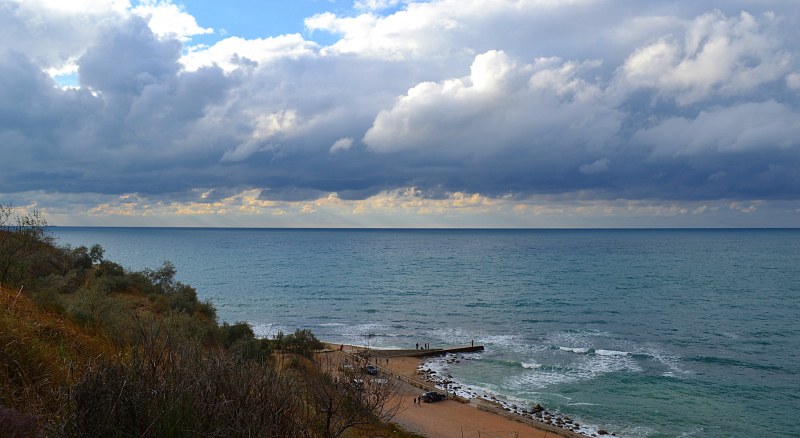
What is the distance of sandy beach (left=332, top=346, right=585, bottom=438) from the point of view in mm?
31453

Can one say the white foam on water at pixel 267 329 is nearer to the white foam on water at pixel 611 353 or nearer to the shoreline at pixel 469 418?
the shoreline at pixel 469 418

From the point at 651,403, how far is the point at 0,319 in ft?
129

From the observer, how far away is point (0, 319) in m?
9.48

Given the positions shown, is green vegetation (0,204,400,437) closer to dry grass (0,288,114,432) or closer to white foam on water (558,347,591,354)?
dry grass (0,288,114,432)

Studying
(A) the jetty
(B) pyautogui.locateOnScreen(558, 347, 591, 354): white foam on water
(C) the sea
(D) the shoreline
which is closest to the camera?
(D) the shoreline

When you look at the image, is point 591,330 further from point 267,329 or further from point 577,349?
point 267,329

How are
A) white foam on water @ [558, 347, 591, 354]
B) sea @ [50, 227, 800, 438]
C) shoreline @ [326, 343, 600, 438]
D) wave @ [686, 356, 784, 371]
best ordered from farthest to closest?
white foam on water @ [558, 347, 591, 354] → wave @ [686, 356, 784, 371] → sea @ [50, 227, 800, 438] → shoreline @ [326, 343, 600, 438]

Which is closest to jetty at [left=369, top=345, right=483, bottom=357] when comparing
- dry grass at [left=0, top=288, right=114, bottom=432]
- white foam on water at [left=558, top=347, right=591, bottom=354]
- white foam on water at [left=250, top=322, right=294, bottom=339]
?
white foam on water at [left=558, top=347, right=591, bottom=354]

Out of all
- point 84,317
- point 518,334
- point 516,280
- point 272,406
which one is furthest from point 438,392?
point 516,280

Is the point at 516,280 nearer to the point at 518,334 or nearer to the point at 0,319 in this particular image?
the point at 518,334

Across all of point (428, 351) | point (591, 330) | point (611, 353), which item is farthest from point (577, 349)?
point (428, 351)

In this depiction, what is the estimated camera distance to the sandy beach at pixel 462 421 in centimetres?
3145

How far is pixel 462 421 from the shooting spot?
3375cm

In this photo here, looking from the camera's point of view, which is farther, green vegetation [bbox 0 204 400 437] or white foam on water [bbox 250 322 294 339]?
white foam on water [bbox 250 322 294 339]
